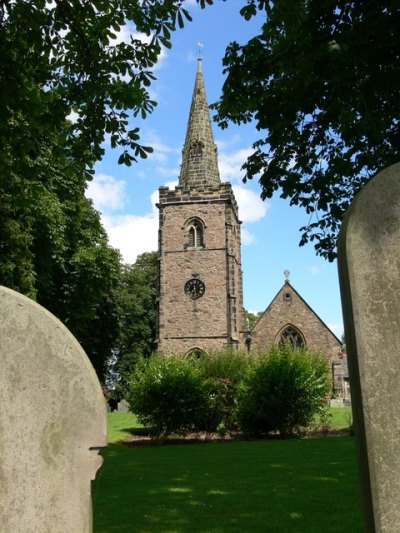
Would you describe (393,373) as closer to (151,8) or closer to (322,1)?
(322,1)

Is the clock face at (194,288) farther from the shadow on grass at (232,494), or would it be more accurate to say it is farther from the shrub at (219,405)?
the shadow on grass at (232,494)

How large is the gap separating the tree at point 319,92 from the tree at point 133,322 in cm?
3111

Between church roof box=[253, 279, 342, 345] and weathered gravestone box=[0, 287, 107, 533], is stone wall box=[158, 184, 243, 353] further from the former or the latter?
weathered gravestone box=[0, 287, 107, 533]

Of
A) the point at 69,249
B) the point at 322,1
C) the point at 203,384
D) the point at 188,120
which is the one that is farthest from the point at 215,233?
the point at 322,1

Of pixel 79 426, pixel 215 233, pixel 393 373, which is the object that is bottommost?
pixel 79 426

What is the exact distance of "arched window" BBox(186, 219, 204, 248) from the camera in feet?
116

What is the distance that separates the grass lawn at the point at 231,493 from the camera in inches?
216

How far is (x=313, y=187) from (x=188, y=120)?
32544mm

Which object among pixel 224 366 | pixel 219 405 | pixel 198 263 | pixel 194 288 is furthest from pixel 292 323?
pixel 219 405

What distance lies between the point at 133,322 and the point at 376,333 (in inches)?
1607

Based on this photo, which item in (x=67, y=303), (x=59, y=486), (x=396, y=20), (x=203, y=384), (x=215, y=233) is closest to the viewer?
(x=59, y=486)

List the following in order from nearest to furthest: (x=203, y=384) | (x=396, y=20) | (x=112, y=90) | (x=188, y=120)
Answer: (x=396, y=20) < (x=112, y=90) < (x=203, y=384) < (x=188, y=120)

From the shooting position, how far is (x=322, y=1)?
6.72m

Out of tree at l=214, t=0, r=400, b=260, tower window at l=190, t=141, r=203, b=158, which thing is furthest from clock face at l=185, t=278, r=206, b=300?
tree at l=214, t=0, r=400, b=260
